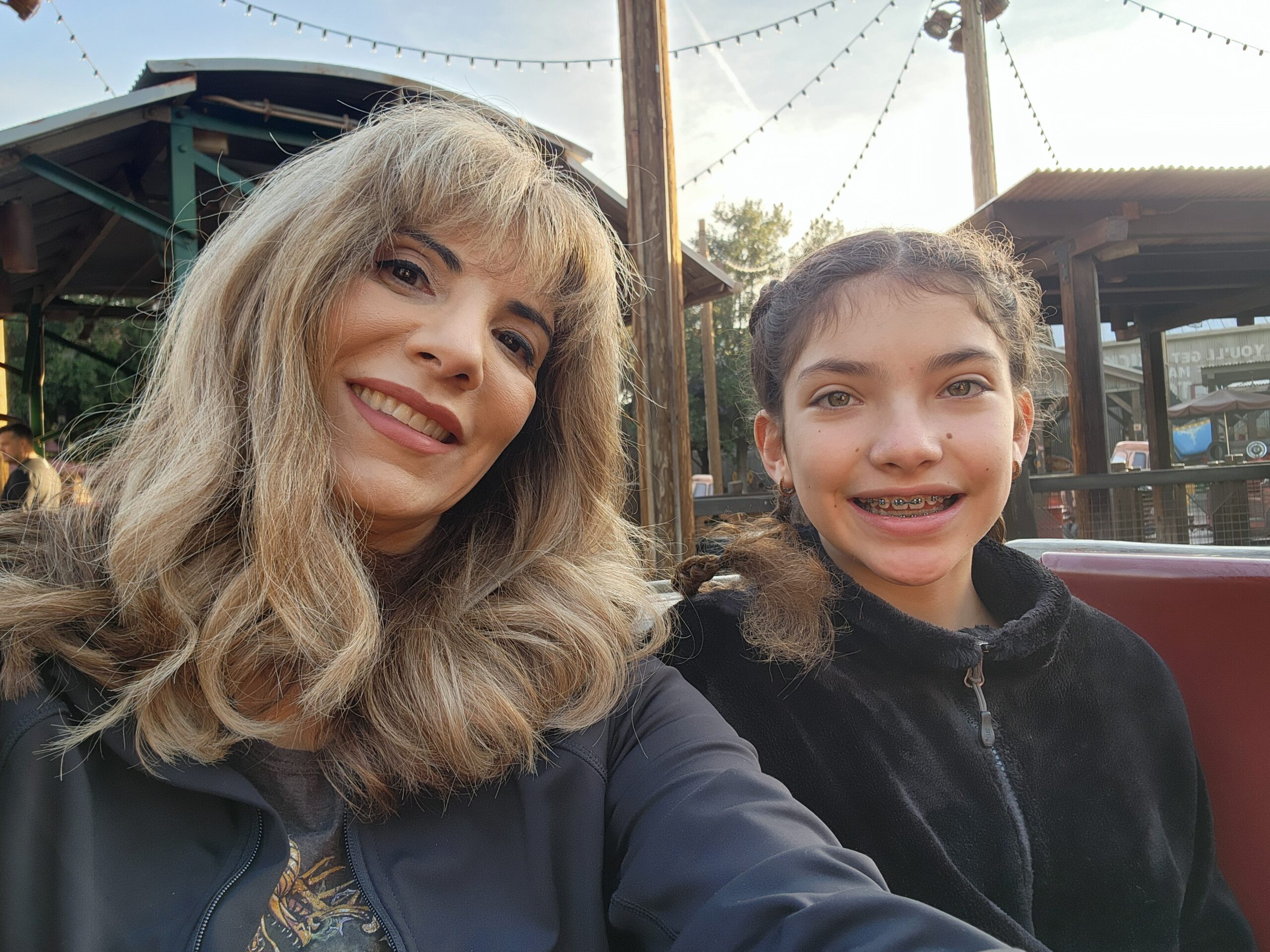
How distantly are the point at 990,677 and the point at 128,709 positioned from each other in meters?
1.28

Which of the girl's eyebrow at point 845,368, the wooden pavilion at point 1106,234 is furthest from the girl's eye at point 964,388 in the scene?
the wooden pavilion at point 1106,234

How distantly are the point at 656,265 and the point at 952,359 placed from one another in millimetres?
2758

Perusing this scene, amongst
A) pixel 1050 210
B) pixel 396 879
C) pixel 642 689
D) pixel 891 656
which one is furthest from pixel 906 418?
pixel 1050 210

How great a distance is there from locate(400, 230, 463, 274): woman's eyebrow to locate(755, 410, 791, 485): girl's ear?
27.5 inches

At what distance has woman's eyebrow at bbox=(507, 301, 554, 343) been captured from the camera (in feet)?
4.45

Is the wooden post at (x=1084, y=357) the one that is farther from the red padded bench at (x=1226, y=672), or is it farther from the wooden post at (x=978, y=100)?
the red padded bench at (x=1226, y=672)

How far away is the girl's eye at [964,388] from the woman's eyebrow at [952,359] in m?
0.03

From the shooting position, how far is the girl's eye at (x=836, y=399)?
148cm

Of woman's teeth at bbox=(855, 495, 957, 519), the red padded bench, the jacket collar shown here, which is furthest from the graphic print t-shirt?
the red padded bench

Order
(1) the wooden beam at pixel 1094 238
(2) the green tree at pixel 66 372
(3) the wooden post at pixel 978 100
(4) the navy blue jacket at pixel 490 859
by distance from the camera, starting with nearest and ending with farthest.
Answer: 1. (4) the navy blue jacket at pixel 490 859
2. (1) the wooden beam at pixel 1094 238
3. (3) the wooden post at pixel 978 100
4. (2) the green tree at pixel 66 372

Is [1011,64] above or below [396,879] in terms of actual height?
above

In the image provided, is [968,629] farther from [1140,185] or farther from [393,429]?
[1140,185]

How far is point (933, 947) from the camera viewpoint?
2.72ft

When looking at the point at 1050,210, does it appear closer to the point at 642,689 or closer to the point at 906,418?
the point at 906,418
